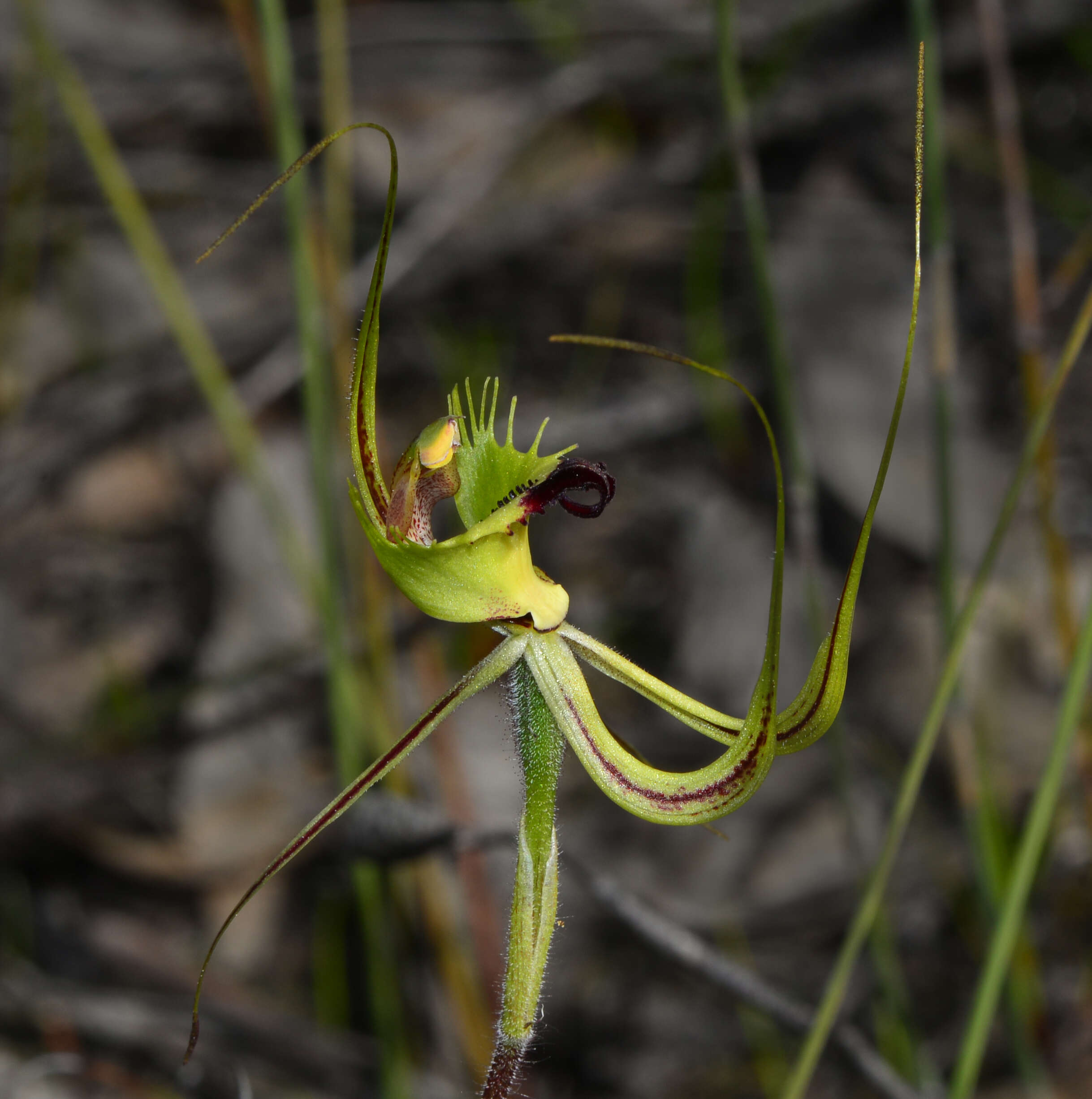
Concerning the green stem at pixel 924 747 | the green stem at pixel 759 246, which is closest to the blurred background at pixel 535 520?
the green stem at pixel 759 246

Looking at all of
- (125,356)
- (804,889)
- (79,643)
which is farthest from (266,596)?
(804,889)

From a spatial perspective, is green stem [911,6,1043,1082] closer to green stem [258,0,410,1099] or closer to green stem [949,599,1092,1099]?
green stem [949,599,1092,1099]

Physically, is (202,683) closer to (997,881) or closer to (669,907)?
(669,907)

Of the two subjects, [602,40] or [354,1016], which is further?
[602,40]

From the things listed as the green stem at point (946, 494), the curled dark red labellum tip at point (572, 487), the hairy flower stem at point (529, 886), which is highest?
the green stem at point (946, 494)

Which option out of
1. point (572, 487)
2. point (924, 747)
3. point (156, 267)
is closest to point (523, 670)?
point (572, 487)

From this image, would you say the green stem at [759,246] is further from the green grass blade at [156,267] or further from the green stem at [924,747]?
the green grass blade at [156,267]
